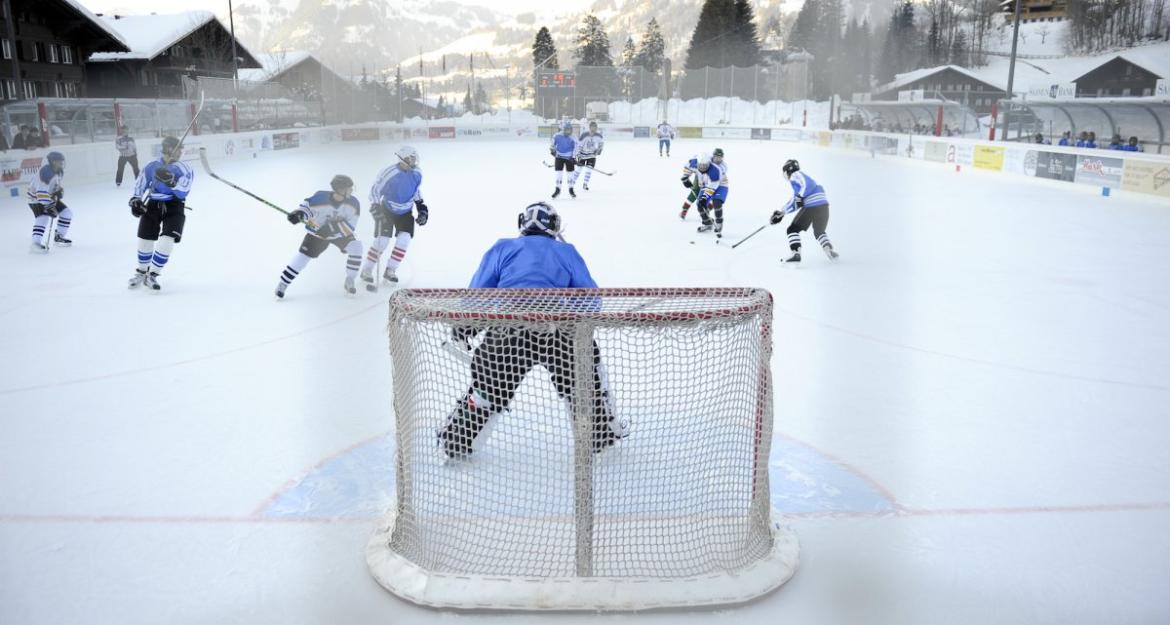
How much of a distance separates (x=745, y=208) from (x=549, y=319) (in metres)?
9.34

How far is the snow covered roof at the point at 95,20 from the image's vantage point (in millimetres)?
19719

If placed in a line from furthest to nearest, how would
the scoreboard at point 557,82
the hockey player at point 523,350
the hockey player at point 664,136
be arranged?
the scoreboard at point 557,82 < the hockey player at point 664,136 < the hockey player at point 523,350

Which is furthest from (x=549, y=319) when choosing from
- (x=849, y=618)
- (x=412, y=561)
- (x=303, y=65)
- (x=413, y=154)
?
(x=303, y=65)

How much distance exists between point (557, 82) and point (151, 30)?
14346mm

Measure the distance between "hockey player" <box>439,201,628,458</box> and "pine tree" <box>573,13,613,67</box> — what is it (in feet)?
149

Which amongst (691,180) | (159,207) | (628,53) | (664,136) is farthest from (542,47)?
(159,207)

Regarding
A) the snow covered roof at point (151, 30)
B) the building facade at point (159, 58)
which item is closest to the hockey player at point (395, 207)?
the building facade at point (159, 58)

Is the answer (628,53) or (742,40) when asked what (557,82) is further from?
(628,53)

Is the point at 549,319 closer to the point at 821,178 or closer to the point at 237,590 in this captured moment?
the point at 237,590

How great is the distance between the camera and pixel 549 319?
89.0 inches

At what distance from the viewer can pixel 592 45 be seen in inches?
1864

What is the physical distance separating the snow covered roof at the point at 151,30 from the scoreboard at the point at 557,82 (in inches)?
471

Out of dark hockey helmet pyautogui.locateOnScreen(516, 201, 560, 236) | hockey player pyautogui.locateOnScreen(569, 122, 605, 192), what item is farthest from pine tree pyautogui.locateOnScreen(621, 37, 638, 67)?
dark hockey helmet pyautogui.locateOnScreen(516, 201, 560, 236)

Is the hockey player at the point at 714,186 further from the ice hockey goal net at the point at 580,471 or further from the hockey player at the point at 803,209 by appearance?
the ice hockey goal net at the point at 580,471
